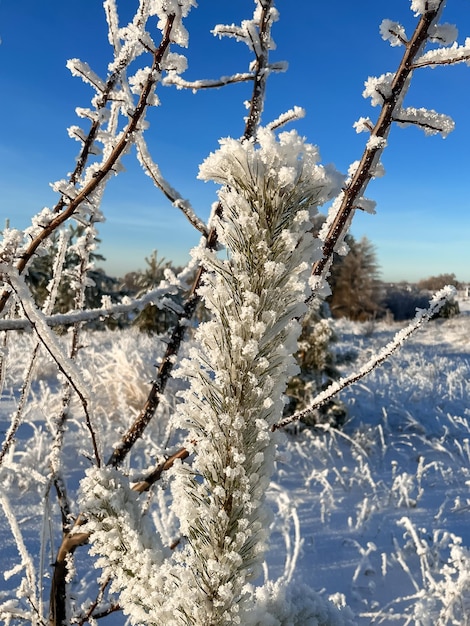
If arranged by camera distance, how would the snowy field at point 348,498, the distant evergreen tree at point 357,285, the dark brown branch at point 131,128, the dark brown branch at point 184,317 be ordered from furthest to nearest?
the distant evergreen tree at point 357,285 → the snowy field at point 348,498 → the dark brown branch at point 184,317 → the dark brown branch at point 131,128

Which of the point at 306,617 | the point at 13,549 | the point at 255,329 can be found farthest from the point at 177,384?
the point at 255,329

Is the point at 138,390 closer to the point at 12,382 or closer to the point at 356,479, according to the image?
the point at 12,382

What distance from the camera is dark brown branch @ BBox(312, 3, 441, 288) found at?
644 millimetres

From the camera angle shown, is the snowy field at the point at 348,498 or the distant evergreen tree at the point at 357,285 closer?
the snowy field at the point at 348,498

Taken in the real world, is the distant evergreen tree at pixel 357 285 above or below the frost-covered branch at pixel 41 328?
above

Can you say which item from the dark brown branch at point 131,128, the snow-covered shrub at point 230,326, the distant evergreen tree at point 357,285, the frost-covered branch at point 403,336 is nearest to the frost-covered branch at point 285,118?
the snow-covered shrub at point 230,326

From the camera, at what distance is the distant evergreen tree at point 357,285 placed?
20.2 metres

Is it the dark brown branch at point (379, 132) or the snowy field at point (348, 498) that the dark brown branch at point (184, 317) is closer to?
the snowy field at point (348, 498)

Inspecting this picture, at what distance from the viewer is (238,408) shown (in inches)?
18.4

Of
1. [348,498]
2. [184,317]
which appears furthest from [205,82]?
[348,498]

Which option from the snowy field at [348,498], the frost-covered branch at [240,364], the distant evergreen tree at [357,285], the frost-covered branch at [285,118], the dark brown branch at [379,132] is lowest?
the snowy field at [348,498]

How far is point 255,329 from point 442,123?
463 millimetres

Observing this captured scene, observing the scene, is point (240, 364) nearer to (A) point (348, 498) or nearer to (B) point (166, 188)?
(B) point (166, 188)

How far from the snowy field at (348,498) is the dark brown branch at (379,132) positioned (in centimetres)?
38
